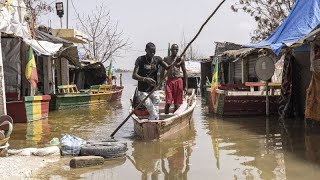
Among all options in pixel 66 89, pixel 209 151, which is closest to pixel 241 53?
pixel 66 89

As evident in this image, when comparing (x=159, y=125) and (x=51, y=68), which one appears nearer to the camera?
(x=159, y=125)

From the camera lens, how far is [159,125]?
9.50m

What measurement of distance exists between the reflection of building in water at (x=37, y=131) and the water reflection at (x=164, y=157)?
2.45 metres

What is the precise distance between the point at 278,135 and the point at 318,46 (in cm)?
240

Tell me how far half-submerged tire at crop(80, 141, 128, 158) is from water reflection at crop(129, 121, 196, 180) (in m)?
0.26

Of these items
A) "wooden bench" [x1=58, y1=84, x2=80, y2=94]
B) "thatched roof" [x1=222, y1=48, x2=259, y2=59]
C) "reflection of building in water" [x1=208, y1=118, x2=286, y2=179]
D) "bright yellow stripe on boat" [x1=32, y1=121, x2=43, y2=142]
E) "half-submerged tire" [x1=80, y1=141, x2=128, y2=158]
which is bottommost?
"bright yellow stripe on boat" [x1=32, y1=121, x2=43, y2=142]

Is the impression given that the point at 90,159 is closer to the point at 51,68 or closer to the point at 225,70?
the point at 51,68

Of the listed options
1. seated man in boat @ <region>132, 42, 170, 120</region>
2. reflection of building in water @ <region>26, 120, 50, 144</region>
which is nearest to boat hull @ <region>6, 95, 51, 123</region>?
reflection of building in water @ <region>26, 120, 50, 144</region>

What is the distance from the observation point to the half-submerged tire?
26.1ft

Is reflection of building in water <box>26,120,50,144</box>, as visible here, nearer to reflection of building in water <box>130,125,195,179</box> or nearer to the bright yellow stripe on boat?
the bright yellow stripe on boat

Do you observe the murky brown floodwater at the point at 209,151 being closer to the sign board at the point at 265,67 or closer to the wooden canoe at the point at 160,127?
the wooden canoe at the point at 160,127

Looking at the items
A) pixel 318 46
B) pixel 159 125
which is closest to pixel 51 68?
pixel 159 125

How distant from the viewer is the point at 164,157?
27.1 feet

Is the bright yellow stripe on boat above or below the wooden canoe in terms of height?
below
